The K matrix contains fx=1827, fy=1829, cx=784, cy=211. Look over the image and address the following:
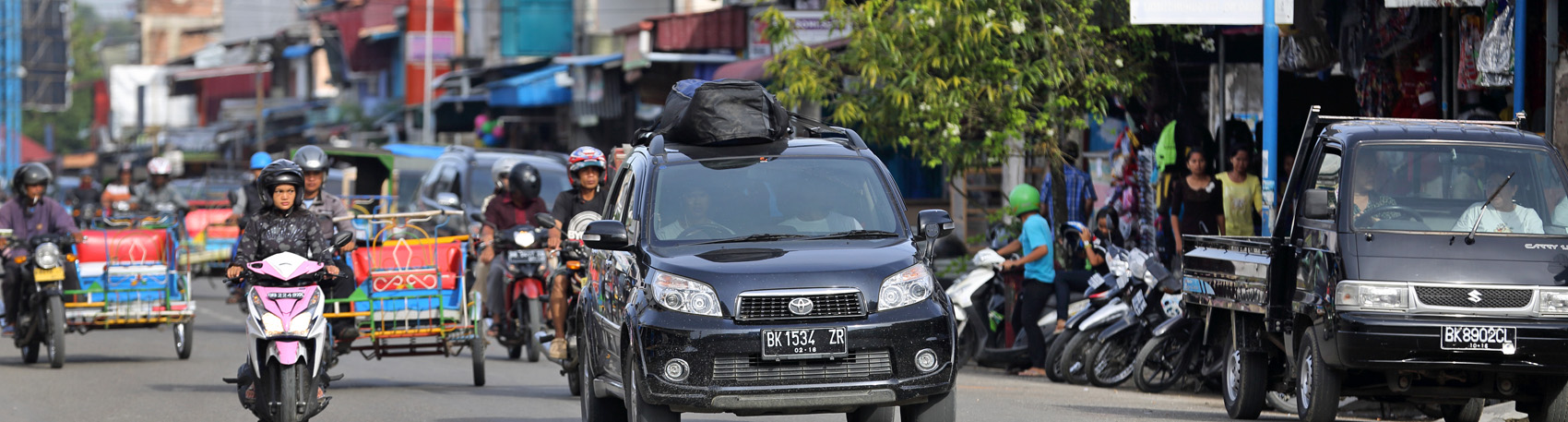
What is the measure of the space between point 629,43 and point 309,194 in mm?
19084

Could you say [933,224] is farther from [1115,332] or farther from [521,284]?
[521,284]

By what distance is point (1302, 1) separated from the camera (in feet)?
46.8

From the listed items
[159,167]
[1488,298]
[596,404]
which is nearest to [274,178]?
[596,404]

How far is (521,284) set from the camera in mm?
14023

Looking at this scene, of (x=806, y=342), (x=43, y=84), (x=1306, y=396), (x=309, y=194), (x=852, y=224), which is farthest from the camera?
(x=43, y=84)

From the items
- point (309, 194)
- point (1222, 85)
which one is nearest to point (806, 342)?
point (309, 194)

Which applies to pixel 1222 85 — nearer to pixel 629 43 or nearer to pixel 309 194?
pixel 309 194

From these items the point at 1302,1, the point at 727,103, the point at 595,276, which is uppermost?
the point at 1302,1

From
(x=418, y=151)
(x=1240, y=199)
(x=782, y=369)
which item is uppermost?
(x=418, y=151)

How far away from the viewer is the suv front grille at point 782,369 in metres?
7.62

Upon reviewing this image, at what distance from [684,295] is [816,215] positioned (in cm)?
107

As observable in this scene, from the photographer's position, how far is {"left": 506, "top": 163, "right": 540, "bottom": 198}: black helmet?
14203 mm

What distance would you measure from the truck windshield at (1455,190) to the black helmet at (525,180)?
22.4 feet

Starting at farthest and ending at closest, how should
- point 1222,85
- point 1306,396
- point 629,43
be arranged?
point 629,43 → point 1222,85 → point 1306,396
